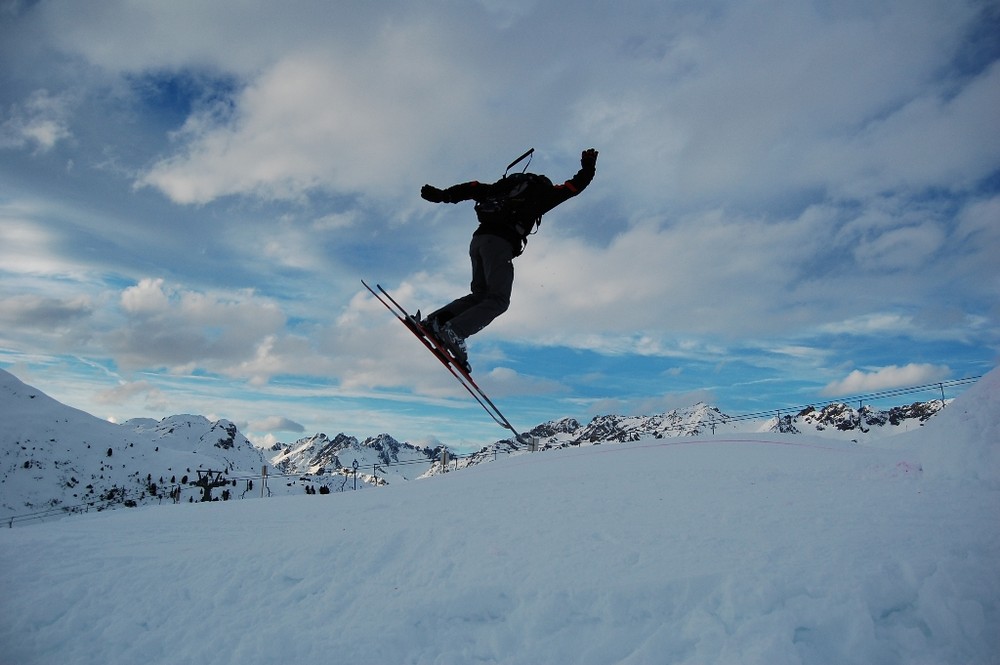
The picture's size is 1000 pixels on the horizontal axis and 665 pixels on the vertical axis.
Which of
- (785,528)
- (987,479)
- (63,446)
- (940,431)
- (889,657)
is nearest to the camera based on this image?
(889,657)

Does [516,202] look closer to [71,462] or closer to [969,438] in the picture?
[969,438]

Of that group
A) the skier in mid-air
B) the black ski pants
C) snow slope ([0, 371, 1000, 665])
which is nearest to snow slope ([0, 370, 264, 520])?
the black ski pants

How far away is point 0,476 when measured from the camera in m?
77.6

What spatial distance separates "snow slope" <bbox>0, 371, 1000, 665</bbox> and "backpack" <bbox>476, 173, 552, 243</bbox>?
3613mm

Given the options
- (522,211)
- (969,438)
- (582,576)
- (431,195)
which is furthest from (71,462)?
(969,438)

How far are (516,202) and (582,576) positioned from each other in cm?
499

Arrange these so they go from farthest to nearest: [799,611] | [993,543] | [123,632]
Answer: [123,632], [993,543], [799,611]

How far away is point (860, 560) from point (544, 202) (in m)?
5.41

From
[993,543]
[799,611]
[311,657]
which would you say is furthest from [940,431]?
[311,657]

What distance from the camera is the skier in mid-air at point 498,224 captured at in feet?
24.6

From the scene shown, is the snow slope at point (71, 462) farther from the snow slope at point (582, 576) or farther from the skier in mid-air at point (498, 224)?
the snow slope at point (582, 576)

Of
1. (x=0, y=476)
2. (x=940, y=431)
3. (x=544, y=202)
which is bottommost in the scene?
(x=0, y=476)

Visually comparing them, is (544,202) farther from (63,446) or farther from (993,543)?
(63,446)

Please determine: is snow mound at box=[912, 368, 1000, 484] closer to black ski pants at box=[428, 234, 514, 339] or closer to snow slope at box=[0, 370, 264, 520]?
black ski pants at box=[428, 234, 514, 339]
